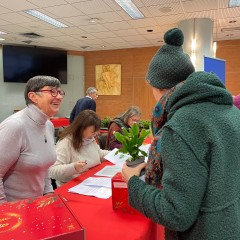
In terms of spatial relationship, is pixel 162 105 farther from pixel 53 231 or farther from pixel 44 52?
pixel 44 52

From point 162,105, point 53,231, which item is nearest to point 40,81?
point 162,105

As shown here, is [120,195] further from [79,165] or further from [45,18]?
[45,18]

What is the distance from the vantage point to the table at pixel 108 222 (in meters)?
1.16

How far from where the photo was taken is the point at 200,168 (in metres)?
0.76

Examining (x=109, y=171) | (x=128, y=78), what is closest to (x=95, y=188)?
(x=109, y=171)

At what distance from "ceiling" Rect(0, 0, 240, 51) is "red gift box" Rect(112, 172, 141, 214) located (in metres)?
3.80

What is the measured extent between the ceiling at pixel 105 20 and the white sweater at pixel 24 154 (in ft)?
11.2

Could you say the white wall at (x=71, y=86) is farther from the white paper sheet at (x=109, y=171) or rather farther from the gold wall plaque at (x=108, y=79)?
the white paper sheet at (x=109, y=171)

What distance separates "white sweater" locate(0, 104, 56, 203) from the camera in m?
1.40

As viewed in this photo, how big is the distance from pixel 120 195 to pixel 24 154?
23.1 inches

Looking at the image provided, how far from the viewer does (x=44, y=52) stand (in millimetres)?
8430

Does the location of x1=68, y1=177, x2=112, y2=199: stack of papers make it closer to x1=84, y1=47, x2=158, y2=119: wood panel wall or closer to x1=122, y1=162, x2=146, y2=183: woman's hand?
x1=122, y1=162, x2=146, y2=183: woman's hand

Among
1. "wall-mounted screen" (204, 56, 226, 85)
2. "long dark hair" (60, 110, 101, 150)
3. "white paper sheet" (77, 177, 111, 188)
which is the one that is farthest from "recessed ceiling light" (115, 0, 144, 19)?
"white paper sheet" (77, 177, 111, 188)

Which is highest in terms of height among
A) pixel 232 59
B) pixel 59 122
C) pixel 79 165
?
pixel 232 59
